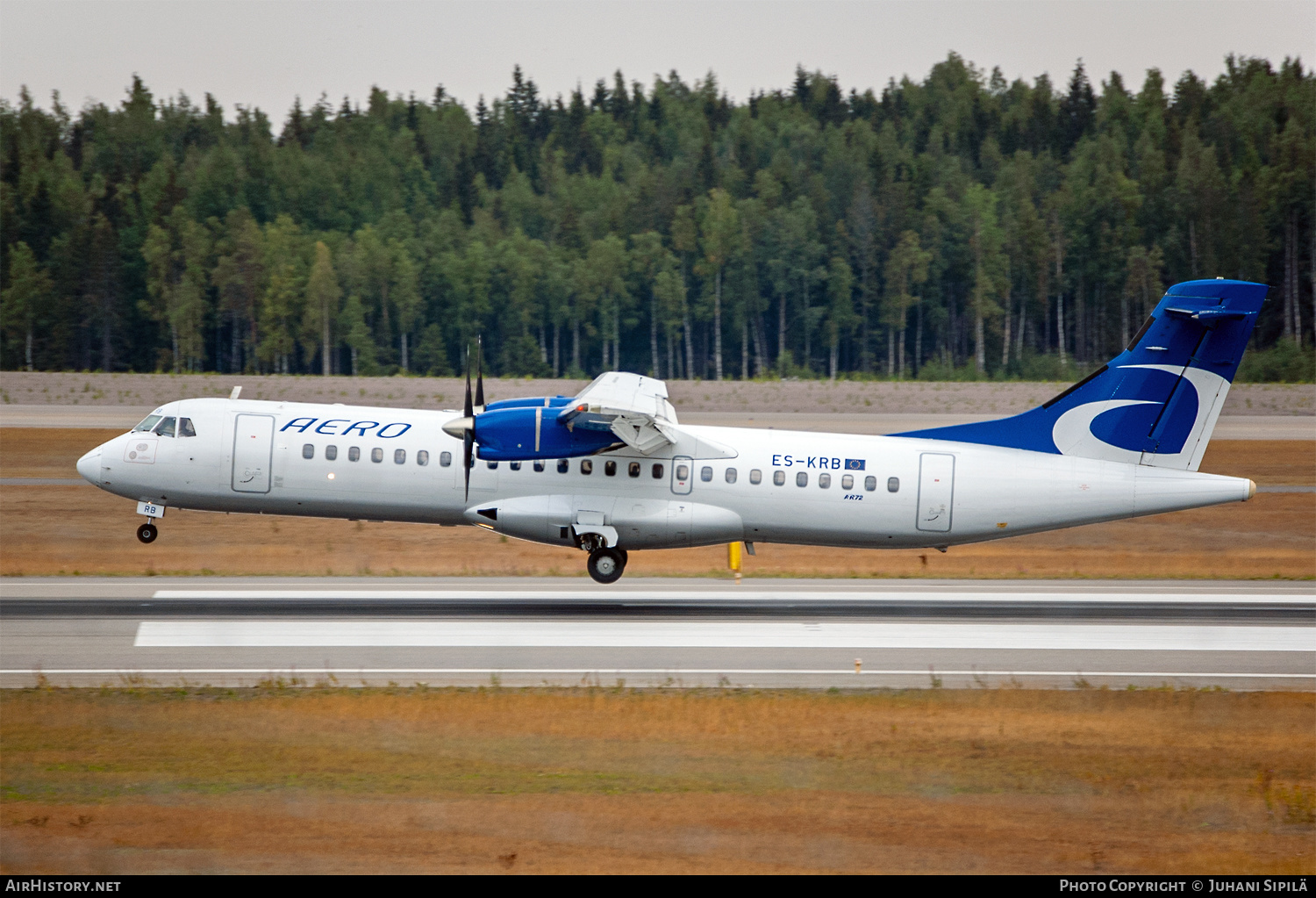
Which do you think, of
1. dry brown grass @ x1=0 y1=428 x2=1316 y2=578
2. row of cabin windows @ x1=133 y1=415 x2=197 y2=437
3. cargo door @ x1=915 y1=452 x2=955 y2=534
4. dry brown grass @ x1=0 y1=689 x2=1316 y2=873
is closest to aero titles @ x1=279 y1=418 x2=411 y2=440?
row of cabin windows @ x1=133 y1=415 x2=197 y2=437

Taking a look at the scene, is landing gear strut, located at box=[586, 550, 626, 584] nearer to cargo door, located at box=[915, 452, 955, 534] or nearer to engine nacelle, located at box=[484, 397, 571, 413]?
engine nacelle, located at box=[484, 397, 571, 413]

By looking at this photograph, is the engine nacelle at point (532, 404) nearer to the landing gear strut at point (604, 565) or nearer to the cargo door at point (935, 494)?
the landing gear strut at point (604, 565)

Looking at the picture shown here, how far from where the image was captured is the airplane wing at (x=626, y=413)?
21438 millimetres

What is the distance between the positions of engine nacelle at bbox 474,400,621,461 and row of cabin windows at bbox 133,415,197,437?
6360mm

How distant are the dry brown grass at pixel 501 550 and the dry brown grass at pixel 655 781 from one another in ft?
41.5

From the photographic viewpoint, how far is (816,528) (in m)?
23.6

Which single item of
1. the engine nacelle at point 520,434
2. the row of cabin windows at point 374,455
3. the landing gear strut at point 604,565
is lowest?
the landing gear strut at point 604,565

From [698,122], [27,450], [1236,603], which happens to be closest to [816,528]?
[1236,603]

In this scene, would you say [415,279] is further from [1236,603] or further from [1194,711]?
[1194,711]

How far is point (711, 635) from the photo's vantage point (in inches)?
834

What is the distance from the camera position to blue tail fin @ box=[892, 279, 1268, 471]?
22.8 metres

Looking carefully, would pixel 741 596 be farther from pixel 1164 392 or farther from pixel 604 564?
pixel 1164 392

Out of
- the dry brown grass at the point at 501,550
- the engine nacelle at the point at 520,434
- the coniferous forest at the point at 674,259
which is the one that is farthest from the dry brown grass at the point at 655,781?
the coniferous forest at the point at 674,259

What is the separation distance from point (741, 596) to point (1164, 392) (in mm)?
9469
